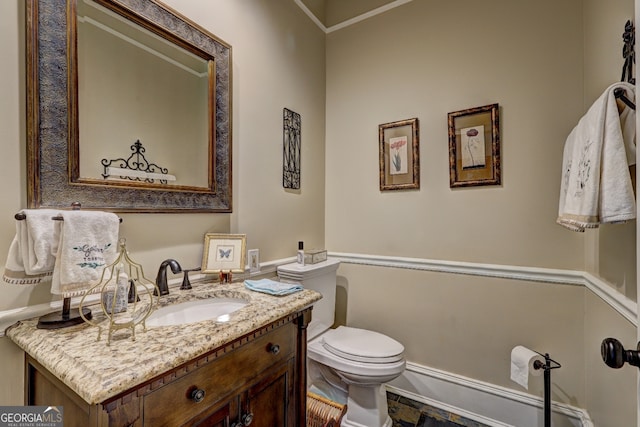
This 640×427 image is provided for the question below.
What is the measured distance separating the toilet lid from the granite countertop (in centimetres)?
78

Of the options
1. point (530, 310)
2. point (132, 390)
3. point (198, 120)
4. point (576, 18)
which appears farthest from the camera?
point (530, 310)

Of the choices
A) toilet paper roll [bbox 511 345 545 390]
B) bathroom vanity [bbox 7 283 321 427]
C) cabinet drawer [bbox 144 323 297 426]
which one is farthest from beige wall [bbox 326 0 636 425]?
cabinet drawer [bbox 144 323 297 426]

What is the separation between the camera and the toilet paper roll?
151cm

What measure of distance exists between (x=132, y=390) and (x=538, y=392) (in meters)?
2.02

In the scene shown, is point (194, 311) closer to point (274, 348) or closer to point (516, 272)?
point (274, 348)

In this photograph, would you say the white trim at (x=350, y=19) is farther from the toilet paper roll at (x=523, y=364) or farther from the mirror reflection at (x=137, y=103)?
the toilet paper roll at (x=523, y=364)

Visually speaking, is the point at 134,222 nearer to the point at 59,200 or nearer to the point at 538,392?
the point at 59,200

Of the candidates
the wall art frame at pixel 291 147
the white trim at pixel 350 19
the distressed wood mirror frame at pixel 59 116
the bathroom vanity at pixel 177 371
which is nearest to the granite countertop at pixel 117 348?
the bathroom vanity at pixel 177 371

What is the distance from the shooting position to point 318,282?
6.18 ft

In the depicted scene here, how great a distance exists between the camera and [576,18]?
155 centimetres

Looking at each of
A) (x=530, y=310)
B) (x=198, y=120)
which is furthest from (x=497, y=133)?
(x=198, y=120)

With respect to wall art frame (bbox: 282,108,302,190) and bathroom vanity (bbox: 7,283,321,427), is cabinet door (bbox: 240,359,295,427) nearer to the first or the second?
bathroom vanity (bbox: 7,283,321,427)

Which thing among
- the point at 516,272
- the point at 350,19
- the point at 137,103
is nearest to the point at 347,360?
the point at 516,272

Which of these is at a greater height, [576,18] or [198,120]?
[576,18]
